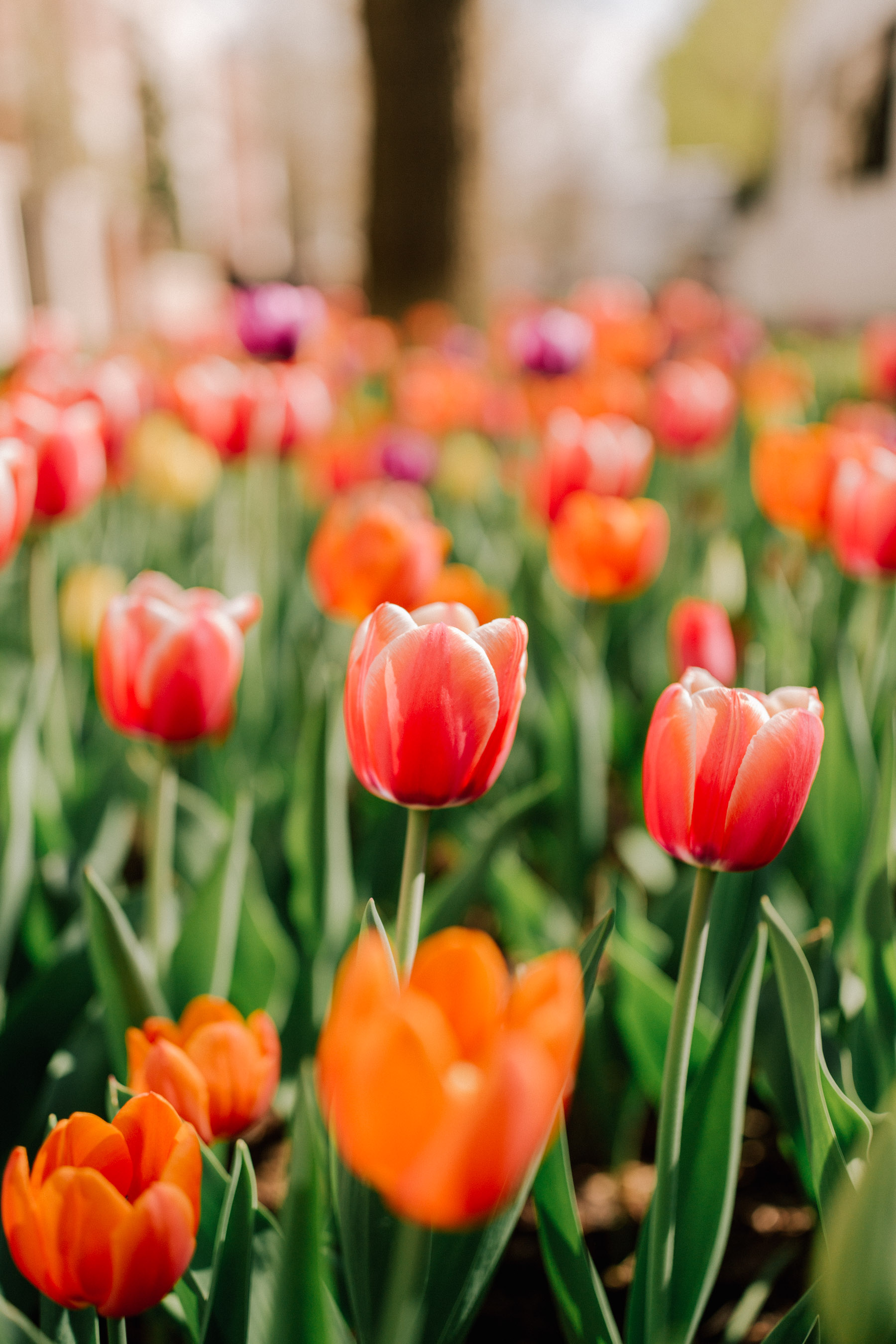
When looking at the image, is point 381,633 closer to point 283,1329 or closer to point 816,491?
point 283,1329

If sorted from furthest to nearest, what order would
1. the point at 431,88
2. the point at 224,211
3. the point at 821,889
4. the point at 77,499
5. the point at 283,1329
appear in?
the point at 224,211 → the point at 431,88 → the point at 77,499 → the point at 821,889 → the point at 283,1329

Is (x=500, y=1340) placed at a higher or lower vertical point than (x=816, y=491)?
lower

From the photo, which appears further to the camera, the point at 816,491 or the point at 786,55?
the point at 786,55

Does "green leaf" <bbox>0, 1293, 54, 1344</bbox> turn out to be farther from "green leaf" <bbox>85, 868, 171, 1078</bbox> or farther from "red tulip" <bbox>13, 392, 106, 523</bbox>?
"red tulip" <bbox>13, 392, 106, 523</bbox>

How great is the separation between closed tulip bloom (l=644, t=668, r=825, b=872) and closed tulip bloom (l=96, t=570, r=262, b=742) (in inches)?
16.8

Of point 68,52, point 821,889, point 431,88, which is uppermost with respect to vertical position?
point 68,52

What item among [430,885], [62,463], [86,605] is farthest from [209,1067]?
[86,605]

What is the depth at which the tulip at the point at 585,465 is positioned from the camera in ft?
5.61

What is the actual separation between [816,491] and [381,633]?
1.12 meters

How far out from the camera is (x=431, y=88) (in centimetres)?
504

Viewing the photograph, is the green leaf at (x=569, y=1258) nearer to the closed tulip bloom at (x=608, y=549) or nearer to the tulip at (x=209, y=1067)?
the tulip at (x=209, y=1067)

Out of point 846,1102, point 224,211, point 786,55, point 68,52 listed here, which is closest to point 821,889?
point 846,1102

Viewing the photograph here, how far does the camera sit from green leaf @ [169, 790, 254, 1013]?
958 mm

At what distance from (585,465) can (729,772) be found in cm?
119
